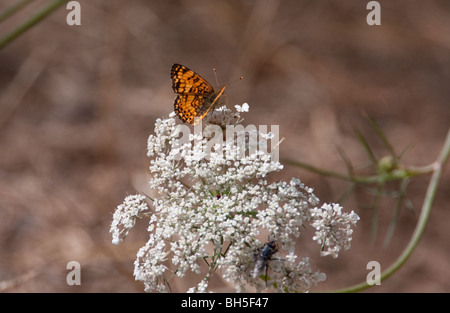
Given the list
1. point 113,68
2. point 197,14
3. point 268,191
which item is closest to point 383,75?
point 197,14

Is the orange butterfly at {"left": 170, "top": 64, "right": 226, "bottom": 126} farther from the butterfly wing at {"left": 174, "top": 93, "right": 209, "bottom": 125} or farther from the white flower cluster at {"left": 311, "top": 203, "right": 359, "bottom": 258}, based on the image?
the white flower cluster at {"left": 311, "top": 203, "right": 359, "bottom": 258}

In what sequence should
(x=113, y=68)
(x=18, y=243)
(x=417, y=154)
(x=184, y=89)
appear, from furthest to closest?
(x=113, y=68) → (x=417, y=154) → (x=18, y=243) → (x=184, y=89)

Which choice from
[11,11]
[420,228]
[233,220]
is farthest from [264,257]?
[11,11]

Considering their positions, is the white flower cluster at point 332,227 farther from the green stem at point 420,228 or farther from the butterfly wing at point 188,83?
the butterfly wing at point 188,83

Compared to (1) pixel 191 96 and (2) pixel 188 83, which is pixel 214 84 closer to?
(2) pixel 188 83

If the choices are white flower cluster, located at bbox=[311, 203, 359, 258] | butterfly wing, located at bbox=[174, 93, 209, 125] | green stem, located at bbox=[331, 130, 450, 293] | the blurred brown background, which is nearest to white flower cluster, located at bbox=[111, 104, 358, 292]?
white flower cluster, located at bbox=[311, 203, 359, 258]
